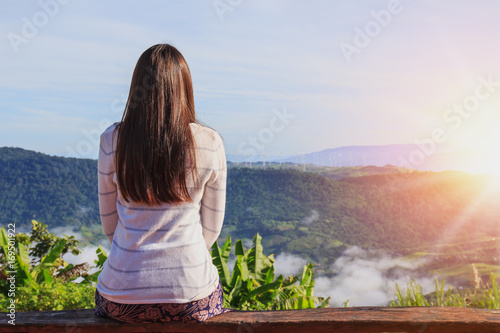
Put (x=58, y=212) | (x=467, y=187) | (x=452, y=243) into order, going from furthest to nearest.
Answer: (x=467, y=187) < (x=452, y=243) < (x=58, y=212)

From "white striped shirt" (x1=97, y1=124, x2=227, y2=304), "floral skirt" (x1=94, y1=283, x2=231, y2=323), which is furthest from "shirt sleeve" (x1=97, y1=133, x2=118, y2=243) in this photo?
"floral skirt" (x1=94, y1=283, x2=231, y2=323)

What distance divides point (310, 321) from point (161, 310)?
2.00ft

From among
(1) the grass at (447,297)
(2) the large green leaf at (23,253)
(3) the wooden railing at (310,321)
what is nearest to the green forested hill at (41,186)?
(2) the large green leaf at (23,253)

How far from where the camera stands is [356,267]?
34906 mm

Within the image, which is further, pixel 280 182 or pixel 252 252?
pixel 280 182

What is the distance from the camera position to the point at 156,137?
1504 millimetres

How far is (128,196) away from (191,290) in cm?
40

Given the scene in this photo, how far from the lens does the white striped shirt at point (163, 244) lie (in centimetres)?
151

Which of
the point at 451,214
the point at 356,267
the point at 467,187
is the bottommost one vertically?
the point at 356,267

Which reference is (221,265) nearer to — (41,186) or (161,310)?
(161,310)

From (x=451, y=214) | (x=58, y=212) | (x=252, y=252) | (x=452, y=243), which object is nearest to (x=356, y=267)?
(x=452, y=243)

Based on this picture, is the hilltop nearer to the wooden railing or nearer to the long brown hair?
the wooden railing

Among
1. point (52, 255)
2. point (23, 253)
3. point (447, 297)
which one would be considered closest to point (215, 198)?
point (447, 297)

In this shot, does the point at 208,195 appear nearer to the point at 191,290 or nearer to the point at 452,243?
the point at 191,290
